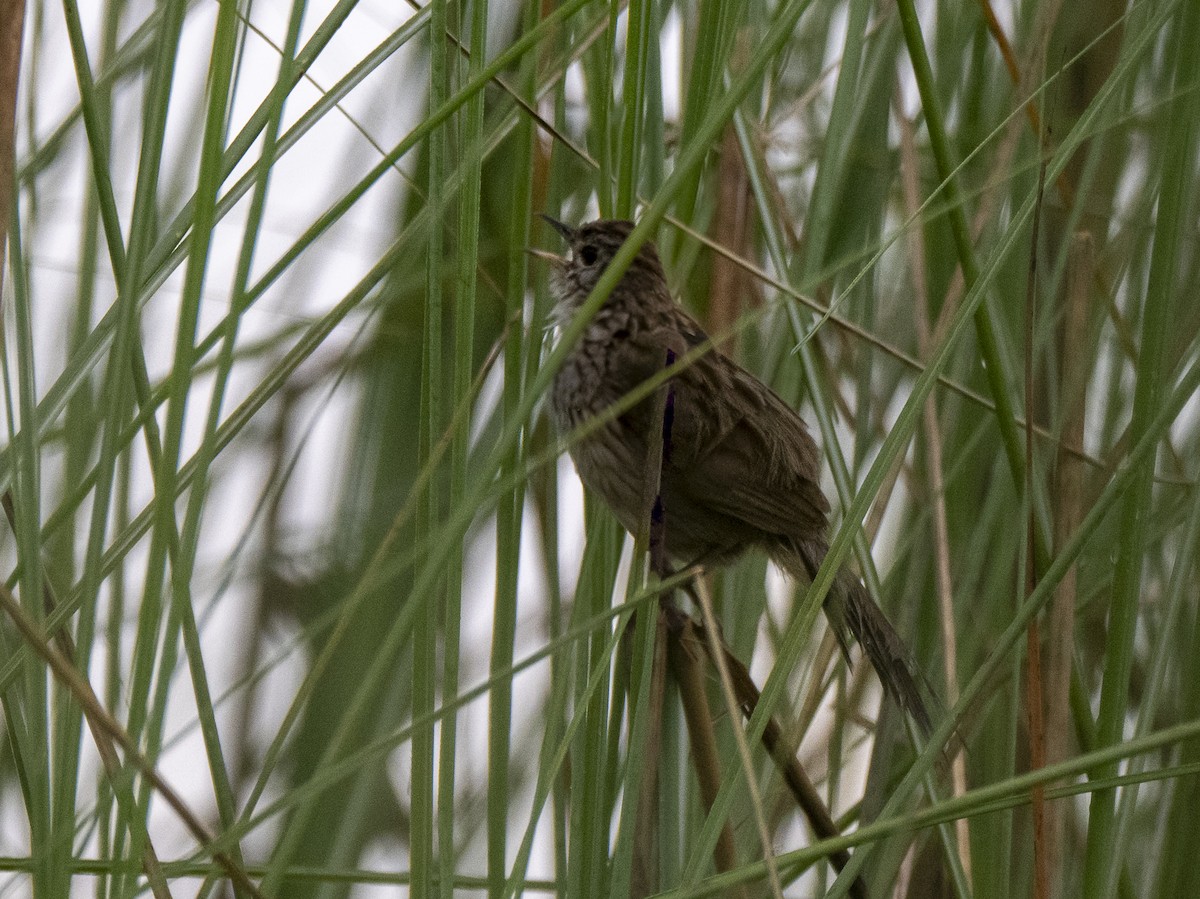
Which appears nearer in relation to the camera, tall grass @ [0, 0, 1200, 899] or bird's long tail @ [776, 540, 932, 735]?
tall grass @ [0, 0, 1200, 899]

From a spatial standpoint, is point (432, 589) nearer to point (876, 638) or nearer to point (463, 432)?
point (463, 432)

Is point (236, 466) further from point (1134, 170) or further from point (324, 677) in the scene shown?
point (1134, 170)

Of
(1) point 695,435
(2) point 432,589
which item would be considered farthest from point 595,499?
(2) point 432,589

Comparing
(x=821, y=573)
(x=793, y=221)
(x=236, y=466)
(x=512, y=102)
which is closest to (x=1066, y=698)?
(x=821, y=573)

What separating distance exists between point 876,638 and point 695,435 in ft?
1.80

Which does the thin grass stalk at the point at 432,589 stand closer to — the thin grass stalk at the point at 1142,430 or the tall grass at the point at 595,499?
the tall grass at the point at 595,499

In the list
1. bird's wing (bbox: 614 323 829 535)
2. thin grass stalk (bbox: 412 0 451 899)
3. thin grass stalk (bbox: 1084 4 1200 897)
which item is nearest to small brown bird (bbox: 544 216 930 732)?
bird's wing (bbox: 614 323 829 535)

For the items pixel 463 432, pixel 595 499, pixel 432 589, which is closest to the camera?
pixel 432 589

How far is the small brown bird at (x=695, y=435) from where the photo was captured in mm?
2650

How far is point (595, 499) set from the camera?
2217 mm

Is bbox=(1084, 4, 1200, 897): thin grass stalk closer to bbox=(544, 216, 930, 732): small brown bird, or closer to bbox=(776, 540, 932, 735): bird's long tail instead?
bbox=(776, 540, 932, 735): bird's long tail

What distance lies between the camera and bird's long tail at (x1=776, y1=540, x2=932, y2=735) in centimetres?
204

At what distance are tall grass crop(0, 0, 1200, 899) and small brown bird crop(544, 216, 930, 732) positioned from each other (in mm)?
93

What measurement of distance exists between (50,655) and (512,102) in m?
1.03
